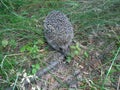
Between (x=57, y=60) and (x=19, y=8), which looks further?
(x=19, y=8)

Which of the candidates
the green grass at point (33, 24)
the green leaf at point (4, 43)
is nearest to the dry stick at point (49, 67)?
the green grass at point (33, 24)

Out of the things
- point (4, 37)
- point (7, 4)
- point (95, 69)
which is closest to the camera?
point (95, 69)

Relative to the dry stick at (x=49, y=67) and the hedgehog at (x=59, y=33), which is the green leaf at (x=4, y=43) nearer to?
the hedgehog at (x=59, y=33)

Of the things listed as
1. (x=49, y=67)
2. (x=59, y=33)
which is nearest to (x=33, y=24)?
(x=59, y=33)

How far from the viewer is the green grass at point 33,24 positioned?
11.6ft

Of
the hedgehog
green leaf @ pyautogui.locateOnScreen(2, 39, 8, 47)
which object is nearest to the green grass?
green leaf @ pyautogui.locateOnScreen(2, 39, 8, 47)

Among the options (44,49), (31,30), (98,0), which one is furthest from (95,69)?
(98,0)

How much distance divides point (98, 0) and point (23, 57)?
1.66m

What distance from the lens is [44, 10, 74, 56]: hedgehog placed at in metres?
3.56

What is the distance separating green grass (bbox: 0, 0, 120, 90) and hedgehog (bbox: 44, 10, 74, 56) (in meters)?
0.17

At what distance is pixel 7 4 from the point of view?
4348mm

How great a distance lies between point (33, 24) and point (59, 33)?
0.70 m

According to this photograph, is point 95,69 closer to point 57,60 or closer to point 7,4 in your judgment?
point 57,60

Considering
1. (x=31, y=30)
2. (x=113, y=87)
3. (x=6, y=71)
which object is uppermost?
(x=31, y=30)
